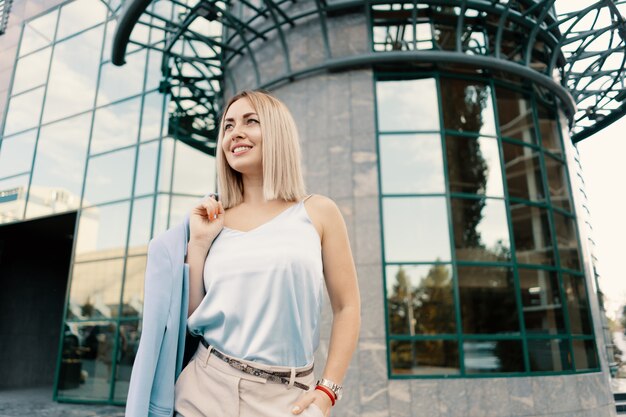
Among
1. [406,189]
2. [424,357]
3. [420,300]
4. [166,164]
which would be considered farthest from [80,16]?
[424,357]

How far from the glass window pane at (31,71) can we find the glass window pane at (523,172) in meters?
14.9

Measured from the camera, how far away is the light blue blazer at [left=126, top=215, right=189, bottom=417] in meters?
1.38

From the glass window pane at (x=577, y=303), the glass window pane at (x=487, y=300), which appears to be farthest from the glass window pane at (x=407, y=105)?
the glass window pane at (x=577, y=303)

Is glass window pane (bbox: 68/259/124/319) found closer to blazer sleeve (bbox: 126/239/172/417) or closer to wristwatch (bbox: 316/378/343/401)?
blazer sleeve (bbox: 126/239/172/417)

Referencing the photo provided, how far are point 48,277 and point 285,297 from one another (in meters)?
18.7

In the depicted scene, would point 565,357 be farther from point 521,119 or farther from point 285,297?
point 285,297

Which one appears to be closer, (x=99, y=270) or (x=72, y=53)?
(x=99, y=270)

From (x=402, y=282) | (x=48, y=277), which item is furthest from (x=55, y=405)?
(x=402, y=282)

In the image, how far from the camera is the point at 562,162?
10.3m

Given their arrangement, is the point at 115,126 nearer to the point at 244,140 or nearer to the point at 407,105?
the point at 407,105

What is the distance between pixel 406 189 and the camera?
855cm

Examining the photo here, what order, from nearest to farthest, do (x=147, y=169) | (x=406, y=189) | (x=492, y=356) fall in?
(x=492, y=356)
(x=406, y=189)
(x=147, y=169)

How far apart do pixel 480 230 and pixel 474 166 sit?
1335 millimetres

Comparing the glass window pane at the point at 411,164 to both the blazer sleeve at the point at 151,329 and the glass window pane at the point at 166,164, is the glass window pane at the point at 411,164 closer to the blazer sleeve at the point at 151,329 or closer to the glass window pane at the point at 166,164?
the glass window pane at the point at 166,164
